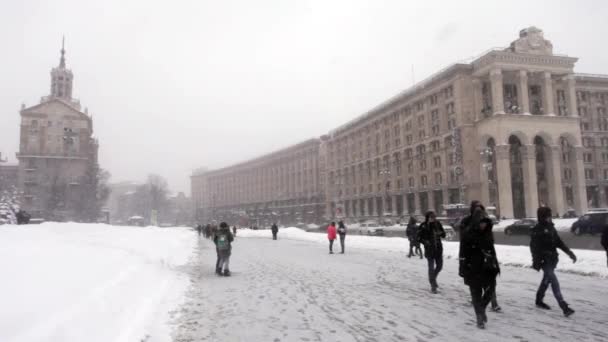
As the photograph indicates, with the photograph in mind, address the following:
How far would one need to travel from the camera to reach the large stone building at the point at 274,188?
12169cm

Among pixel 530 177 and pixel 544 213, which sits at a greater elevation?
pixel 530 177

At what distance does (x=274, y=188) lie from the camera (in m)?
139

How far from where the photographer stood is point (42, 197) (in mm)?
77938

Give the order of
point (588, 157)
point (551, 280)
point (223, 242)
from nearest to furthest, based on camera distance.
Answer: point (551, 280) < point (223, 242) < point (588, 157)

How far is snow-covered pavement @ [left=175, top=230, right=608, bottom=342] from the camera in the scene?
679 cm

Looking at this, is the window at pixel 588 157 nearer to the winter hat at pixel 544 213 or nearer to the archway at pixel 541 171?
the archway at pixel 541 171

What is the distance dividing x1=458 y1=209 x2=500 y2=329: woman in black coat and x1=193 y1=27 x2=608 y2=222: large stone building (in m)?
53.6

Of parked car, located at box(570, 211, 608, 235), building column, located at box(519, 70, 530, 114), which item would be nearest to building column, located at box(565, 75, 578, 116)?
building column, located at box(519, 70, 530, 114)

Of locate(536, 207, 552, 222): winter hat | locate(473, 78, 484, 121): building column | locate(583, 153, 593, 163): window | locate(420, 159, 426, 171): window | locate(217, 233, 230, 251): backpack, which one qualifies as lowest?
locate(217, 233, 230, 251): backpack

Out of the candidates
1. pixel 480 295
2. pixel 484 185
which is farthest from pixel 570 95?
pixel 480 295

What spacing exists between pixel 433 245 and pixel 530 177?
60574 millimetres

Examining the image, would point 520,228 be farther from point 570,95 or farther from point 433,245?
point 570,95

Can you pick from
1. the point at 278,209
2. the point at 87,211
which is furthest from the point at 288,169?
the point at 87,211

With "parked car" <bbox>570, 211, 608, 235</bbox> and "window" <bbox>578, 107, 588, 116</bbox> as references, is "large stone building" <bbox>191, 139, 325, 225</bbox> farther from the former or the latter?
"parked car" <bbox>570, 211, 608, 235</bbox>
